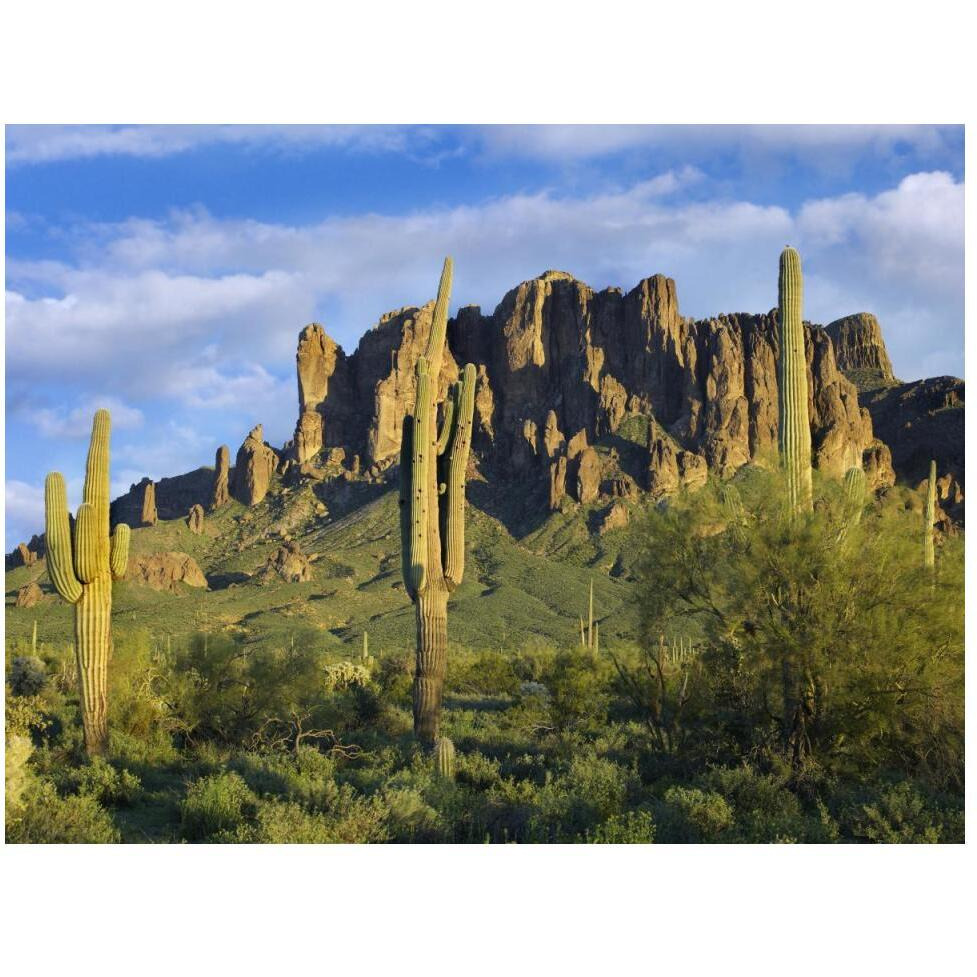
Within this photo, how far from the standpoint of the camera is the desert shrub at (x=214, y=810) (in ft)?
36.4

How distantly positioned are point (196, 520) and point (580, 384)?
47.5 m

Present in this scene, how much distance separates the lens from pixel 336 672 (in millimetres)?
26672

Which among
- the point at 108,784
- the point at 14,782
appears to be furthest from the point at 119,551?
the point at 14,782

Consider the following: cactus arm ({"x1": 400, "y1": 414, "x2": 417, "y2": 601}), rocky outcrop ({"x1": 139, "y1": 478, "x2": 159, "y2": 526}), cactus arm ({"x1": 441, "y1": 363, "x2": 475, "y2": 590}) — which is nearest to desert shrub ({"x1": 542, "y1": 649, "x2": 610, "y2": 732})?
cactus arm ({"x1": 441, "y1": 363, "x2": 475, "y2": 590})

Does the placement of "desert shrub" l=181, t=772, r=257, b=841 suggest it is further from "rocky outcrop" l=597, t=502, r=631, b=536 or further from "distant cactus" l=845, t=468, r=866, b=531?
"rocky outcrop" l=597, t=502, r=631, b=536

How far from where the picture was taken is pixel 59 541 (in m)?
15.9

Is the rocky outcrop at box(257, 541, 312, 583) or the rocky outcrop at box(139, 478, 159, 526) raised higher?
the rocky outcrop at box(139, 478, 159, 526)

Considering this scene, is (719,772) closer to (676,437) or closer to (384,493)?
(384,493)

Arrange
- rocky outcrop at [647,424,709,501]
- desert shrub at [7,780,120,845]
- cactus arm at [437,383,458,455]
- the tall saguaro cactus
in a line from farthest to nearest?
rocky outcrop at [647,424,709,501]
cactus arm at [437,383,458,455]
the tall saguaro cactus
desert shrub at [7,780,120,845]

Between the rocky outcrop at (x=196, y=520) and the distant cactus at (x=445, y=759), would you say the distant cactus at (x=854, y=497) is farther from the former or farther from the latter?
the rocky outcrop at (x=196, y=520)

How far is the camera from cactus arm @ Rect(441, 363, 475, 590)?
1819cm

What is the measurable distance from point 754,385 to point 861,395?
1105cm

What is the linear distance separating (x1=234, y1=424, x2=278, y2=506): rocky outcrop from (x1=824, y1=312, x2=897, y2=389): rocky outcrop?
63876 mm
